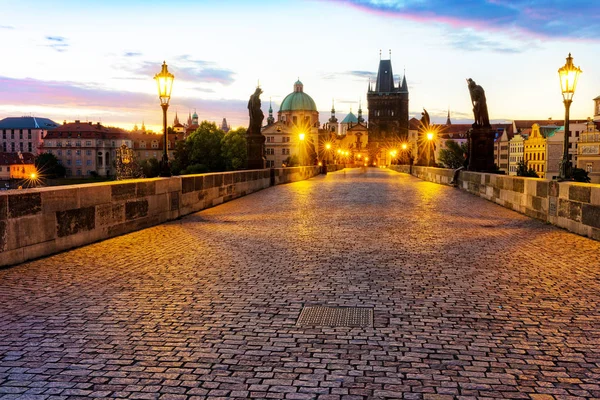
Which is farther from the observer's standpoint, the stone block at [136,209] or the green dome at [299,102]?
the green dome at [299,102]

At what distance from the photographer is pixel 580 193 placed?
35.4ft

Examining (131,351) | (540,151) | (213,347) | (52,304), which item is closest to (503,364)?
(213,347)

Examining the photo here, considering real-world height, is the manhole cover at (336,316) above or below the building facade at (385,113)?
below

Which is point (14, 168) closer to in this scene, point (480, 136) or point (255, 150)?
point (255, 150)

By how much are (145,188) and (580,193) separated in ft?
26.5

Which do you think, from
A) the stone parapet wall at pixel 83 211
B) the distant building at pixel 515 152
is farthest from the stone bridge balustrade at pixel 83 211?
the distant building at pixel 515 152

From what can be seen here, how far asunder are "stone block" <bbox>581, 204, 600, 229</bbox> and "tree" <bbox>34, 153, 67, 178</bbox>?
133 m

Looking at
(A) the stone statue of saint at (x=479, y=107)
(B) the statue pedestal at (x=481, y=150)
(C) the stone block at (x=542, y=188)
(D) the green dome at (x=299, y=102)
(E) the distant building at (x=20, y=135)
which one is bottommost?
(C) the stone block at (x=542, y=188)

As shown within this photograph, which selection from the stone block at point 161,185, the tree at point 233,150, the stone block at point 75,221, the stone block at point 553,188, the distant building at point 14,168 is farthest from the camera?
the distant building at point 14,168

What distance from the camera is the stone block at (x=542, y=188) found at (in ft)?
41.6

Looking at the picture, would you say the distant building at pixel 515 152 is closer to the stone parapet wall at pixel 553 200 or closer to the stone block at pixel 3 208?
the stone parapet wall at pixel 553 200

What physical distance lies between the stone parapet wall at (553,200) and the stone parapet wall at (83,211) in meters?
7.97

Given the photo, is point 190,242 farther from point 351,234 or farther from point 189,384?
point 189,384

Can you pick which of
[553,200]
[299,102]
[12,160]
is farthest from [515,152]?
[553,200]
